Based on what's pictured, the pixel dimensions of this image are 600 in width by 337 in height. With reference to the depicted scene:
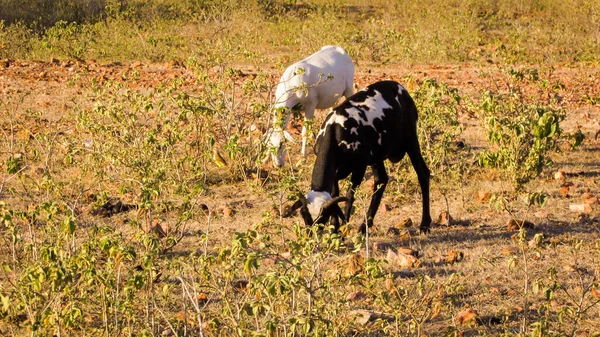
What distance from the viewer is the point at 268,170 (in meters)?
9.94

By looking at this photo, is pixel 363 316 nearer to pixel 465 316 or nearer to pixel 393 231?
pixel 465 316

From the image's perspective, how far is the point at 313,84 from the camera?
399 inches

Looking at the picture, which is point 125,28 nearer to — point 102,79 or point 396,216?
point 102,79

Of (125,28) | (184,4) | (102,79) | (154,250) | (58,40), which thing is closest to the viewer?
(154,250)

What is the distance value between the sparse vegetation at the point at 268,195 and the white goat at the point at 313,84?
0.24 meters

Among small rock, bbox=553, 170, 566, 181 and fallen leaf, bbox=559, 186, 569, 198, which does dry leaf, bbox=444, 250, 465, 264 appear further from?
small rock, bbox=553, 170, 566, 181

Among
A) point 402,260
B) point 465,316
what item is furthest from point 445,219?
point 465,316

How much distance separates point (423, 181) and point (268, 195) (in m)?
2.30

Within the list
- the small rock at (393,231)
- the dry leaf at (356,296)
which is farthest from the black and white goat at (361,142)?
the dry leaf at (356,296)

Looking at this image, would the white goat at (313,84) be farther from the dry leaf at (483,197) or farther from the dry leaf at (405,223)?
the dry leaf at (483,197)

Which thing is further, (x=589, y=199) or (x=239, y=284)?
(x=589, y=199)

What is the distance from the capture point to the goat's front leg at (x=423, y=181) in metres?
8.01

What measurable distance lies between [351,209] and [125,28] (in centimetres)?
1179

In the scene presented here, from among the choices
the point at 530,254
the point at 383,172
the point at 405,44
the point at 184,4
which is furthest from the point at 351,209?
the point at 184,4
